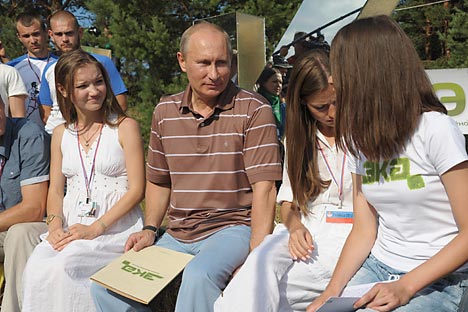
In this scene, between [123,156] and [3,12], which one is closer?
[123,156]

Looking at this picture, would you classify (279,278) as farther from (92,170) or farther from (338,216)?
(92,170)

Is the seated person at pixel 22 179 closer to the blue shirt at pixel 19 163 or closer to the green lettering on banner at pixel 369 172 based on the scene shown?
the blue shirt at pixel 19 163

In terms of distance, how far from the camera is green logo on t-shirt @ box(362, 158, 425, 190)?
200cm

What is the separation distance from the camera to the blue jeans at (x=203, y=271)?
254cm

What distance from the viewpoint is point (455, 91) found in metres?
5.43

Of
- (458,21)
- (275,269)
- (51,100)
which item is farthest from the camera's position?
(458,21)

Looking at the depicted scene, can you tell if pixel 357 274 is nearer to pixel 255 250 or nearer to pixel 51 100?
pixel 255 250

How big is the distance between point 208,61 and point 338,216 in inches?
39.1

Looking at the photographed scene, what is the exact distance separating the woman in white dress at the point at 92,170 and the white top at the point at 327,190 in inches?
40.2

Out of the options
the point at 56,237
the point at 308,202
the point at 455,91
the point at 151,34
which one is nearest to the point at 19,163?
the point at 56,237

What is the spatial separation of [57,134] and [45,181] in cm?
33

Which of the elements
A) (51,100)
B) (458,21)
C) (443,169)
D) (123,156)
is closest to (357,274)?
(443,169)

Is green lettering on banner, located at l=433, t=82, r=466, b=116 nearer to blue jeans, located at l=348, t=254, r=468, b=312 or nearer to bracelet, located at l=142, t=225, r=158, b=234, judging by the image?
bracelet, located at l=142, t=225, r=158, b=234

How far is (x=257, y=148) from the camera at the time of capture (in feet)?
9.48
